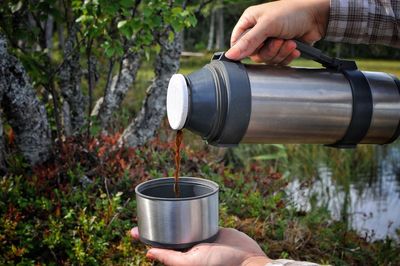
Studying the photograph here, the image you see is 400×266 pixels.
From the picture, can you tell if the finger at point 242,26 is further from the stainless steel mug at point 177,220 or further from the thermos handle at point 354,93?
the stainless steel mug at point 177,220

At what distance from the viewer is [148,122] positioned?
436cm

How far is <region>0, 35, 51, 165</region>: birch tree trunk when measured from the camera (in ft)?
10.4

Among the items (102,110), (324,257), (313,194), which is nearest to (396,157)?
(313,194)

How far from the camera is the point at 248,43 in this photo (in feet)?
5.88

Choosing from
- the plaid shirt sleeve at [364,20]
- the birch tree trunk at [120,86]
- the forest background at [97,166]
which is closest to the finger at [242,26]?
the plaid shirt sleeve at [364,20]

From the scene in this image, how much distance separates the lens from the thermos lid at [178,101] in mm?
1604

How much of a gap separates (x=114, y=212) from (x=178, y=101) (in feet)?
5.57

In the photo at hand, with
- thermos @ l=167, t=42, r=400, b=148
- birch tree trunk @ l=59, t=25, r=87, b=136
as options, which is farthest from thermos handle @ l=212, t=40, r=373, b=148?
birch tree trunk @ l=59, t=25, r=87, b=136

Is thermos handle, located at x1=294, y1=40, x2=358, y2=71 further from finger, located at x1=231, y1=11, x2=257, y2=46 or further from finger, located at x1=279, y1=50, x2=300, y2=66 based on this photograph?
finger, located at x1=231, y1=11, x2=257, y2=46

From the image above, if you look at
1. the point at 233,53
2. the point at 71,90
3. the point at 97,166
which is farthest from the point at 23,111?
the point at 233,53

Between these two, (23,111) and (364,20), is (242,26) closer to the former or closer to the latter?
(364,20)

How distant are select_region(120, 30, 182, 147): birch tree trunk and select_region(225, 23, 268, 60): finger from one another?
8.18 feet

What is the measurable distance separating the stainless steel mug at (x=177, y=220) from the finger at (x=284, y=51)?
56 centimetres

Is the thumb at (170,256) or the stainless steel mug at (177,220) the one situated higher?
the stainless steel mug at (177,220)
